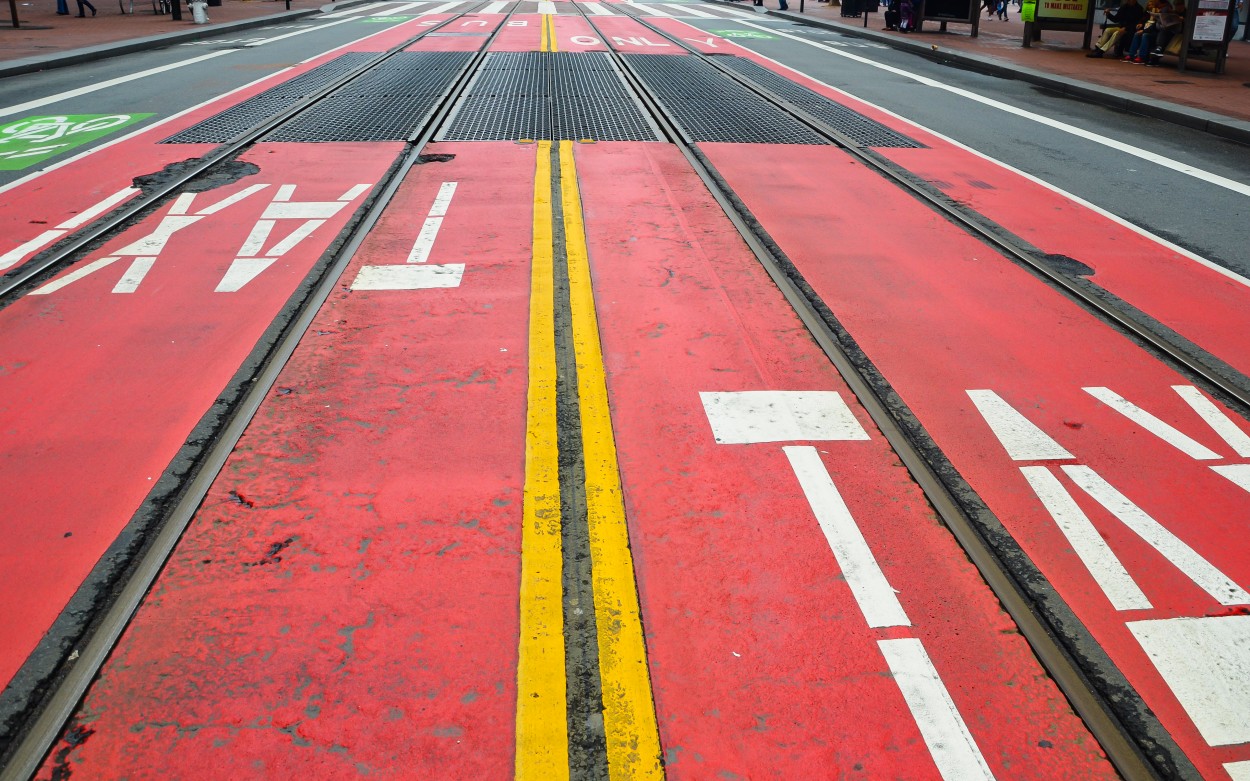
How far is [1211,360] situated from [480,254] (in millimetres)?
4622

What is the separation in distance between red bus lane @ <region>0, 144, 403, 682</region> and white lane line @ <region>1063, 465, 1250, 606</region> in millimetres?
3942

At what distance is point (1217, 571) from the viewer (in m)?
3.47

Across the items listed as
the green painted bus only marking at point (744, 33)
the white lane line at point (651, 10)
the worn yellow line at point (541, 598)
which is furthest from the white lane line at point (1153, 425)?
the white lane line at point (651, 10)

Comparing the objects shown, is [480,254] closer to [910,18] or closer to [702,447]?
[702,447]

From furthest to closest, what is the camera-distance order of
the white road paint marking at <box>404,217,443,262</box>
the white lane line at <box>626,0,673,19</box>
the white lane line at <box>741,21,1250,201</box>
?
the white lane line at <box>626,0,673,19</box>, the white lane line at <box>741,21,1250,201</box>, the white road paint marking at <box>404,217,443,262</box>

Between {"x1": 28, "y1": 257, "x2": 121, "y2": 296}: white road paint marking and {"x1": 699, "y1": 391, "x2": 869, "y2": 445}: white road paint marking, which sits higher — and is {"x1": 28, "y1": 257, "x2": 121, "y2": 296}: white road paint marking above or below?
above

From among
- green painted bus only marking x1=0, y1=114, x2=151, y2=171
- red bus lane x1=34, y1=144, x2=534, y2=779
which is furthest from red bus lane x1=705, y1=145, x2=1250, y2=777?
green painted bus only marking x1=0, y1=114, x2=151, y2=171

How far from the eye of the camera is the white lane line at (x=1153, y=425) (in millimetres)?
4330

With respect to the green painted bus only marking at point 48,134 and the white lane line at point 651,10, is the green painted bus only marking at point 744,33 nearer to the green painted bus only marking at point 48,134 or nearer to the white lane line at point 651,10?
the white lane line at point 651,10

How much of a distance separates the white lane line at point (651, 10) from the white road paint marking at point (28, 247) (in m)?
26.4

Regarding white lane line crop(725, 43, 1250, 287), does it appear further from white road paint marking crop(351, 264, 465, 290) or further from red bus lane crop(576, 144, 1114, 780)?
white road paint marking crop(351, 264, 465, 290)

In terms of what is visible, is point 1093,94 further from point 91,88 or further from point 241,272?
point 91,88

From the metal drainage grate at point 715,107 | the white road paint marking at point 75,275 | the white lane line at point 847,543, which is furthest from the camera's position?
the metal drainage grate at point 715,107

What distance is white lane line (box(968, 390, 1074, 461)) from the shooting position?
423cm
